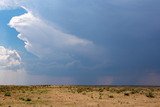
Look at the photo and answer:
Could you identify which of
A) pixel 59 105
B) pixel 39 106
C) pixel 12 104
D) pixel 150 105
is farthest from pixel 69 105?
pixel 150 105

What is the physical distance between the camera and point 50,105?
4456 cm

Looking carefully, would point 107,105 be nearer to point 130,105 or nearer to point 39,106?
point 130,105

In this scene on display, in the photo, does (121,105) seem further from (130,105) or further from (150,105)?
(150,105)

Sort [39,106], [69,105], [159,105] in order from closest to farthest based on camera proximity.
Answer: [39,106] < [69,105] < [159,105]

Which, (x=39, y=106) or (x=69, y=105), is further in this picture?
(x=69, y=105)

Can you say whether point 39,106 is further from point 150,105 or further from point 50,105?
point 150,105

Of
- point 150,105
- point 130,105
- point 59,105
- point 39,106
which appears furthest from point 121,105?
point 39,106

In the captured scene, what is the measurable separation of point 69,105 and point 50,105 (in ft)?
8.58

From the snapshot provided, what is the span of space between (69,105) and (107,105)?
204 inches

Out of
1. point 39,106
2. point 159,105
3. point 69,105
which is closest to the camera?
point 39,106

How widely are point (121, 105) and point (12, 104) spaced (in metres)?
14.7

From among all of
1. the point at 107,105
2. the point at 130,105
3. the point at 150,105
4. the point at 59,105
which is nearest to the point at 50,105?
the point at 59,105

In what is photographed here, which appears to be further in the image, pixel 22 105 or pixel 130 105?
pixel 130 105

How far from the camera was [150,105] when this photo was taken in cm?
4862
